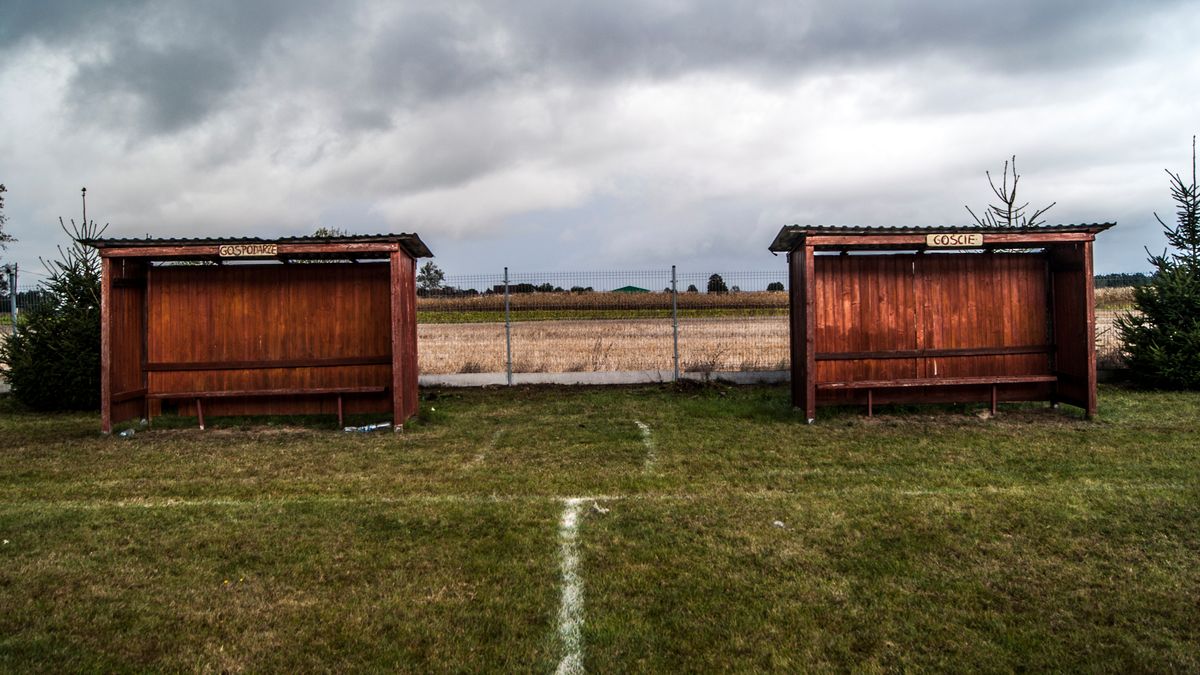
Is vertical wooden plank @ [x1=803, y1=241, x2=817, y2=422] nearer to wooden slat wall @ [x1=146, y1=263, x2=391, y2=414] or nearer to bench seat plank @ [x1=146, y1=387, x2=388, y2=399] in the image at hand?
bench seat plank @ [x1=146, y1=387, x2=388, y2=399]

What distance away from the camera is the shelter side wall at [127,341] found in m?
9.54

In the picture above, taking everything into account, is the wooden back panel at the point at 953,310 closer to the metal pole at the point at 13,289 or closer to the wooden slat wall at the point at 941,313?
the wooden slat wall at the point at 941,313

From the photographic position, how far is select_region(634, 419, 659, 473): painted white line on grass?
Result: 6.81 metres

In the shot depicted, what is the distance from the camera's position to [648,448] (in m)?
7.71

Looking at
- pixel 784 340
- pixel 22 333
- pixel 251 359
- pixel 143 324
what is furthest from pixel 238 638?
pixel 784 340

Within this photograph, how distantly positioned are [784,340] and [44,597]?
14.5m

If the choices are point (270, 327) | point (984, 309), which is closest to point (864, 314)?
point (984, 309)

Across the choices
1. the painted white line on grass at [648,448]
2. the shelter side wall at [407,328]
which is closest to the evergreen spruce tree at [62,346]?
the shelter side wall at [407,328]

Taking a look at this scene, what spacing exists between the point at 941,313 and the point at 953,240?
1425 mm

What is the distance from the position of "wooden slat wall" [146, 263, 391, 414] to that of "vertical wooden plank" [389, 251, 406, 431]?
85 cm

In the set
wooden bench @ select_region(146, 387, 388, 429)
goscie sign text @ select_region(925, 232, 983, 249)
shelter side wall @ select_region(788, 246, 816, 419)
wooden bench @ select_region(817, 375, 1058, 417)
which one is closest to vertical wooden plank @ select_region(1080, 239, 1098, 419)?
wooden bench @ select_region(817, 375, 1058, 417)

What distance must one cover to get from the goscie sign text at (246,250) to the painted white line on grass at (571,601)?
6.23 metres

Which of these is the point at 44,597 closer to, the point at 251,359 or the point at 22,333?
the point at 251,359

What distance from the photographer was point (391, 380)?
10328mm
